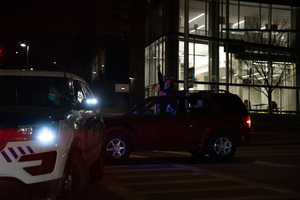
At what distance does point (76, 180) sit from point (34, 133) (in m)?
1.20

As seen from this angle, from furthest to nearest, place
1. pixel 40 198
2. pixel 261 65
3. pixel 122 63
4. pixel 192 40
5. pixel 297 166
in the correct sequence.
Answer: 1. pixel 122 63
2. pixel 192 40
3. pixel 261 65
4. pixel 297 166
5. pixel 40 198

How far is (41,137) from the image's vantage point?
3.79 metres

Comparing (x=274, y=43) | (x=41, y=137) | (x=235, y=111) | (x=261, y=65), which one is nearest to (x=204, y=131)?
(x=235, y=111)

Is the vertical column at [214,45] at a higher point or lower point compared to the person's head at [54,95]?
higher

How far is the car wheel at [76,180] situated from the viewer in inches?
181

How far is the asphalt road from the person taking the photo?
574cm

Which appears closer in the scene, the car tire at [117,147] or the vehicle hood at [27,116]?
the vehicle hood at [27,116]

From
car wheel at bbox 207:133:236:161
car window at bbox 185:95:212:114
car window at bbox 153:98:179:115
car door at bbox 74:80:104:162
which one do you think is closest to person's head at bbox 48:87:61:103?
car door at bbox 74:80:104:162

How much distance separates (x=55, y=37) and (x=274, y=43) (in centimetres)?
1888

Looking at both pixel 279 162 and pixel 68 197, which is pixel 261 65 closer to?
pixel 279 162

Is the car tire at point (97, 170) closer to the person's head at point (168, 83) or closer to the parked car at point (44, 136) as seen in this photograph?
the parked car at point (44, 136)

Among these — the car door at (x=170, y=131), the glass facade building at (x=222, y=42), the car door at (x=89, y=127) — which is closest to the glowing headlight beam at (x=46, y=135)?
the car door at (x=89, y=127)

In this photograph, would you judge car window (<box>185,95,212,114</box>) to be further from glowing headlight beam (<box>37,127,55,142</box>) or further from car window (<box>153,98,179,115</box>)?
glowing headlight beam (<box>37,127,55,142</box>)

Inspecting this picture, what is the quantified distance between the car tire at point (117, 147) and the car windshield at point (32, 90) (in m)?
3.64
